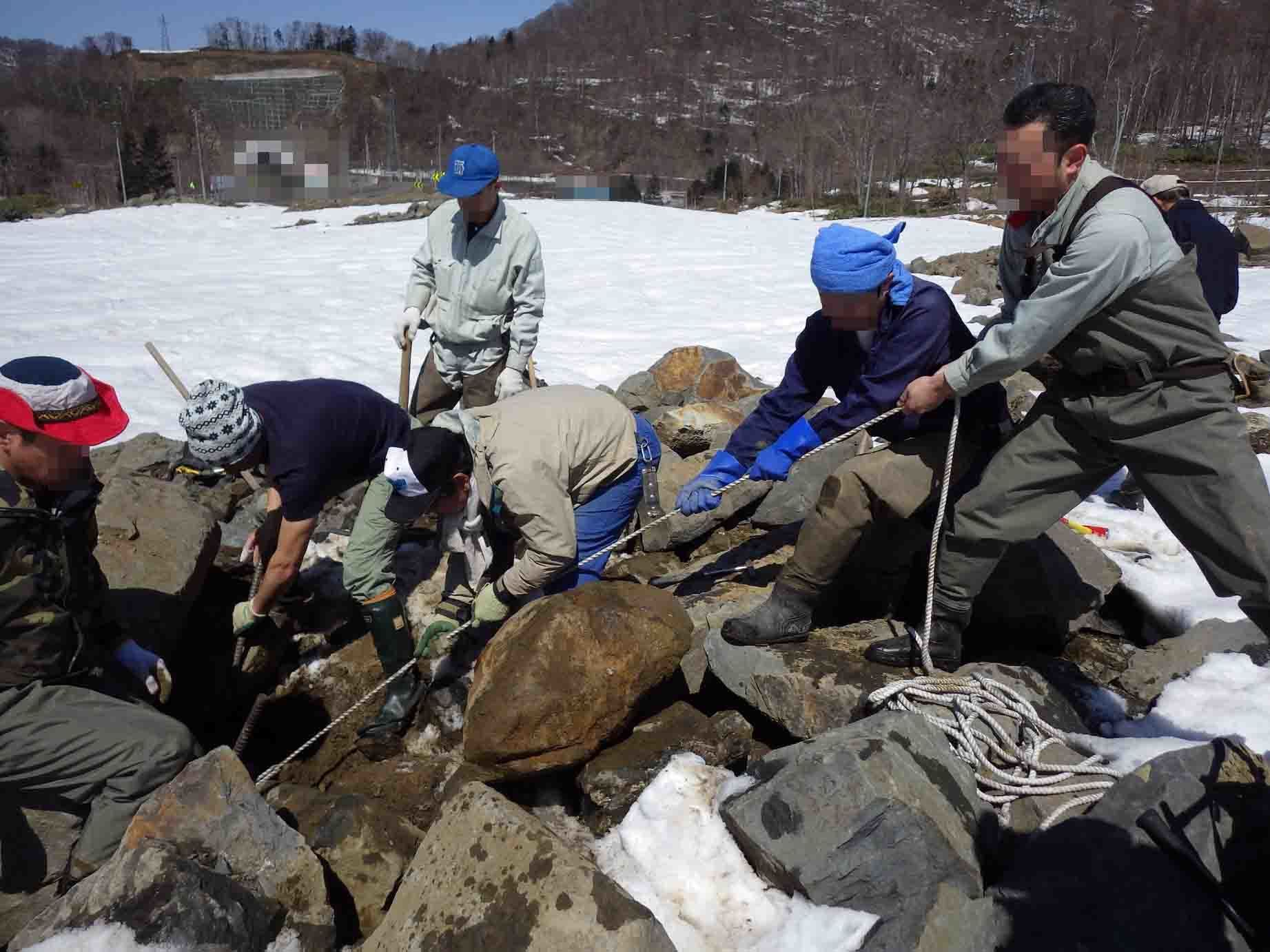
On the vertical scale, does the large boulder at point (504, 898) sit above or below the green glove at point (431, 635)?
above

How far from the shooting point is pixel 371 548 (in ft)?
11.8

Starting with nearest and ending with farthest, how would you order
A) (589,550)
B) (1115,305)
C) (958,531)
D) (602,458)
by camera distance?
(1115,305), (958,531), (602,458), (589,550)

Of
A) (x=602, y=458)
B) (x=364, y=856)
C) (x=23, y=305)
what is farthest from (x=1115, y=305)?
(x=23, y=305)

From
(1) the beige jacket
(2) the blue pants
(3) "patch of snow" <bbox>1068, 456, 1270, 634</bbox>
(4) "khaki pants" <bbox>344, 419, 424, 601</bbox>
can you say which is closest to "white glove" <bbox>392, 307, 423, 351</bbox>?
(4) "khaki pants" <bbox>344, 419, 424, 601</bbox>

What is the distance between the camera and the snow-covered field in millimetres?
2525

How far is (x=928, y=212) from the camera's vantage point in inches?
1041

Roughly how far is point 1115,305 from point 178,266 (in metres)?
15.1

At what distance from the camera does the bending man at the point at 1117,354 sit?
2391 mm

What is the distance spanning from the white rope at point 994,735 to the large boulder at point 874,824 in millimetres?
115

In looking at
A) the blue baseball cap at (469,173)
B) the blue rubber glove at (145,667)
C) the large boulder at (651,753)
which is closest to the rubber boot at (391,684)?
the blue rubber glove at (145,667)

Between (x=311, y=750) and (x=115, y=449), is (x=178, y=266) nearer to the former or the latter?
(x=115, y=449)

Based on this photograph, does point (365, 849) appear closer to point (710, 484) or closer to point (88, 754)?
point (88, 754)

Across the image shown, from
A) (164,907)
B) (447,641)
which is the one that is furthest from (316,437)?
(164,907)

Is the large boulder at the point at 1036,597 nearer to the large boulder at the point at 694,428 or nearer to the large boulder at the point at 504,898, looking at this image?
the large boulder at the point at 504,898
